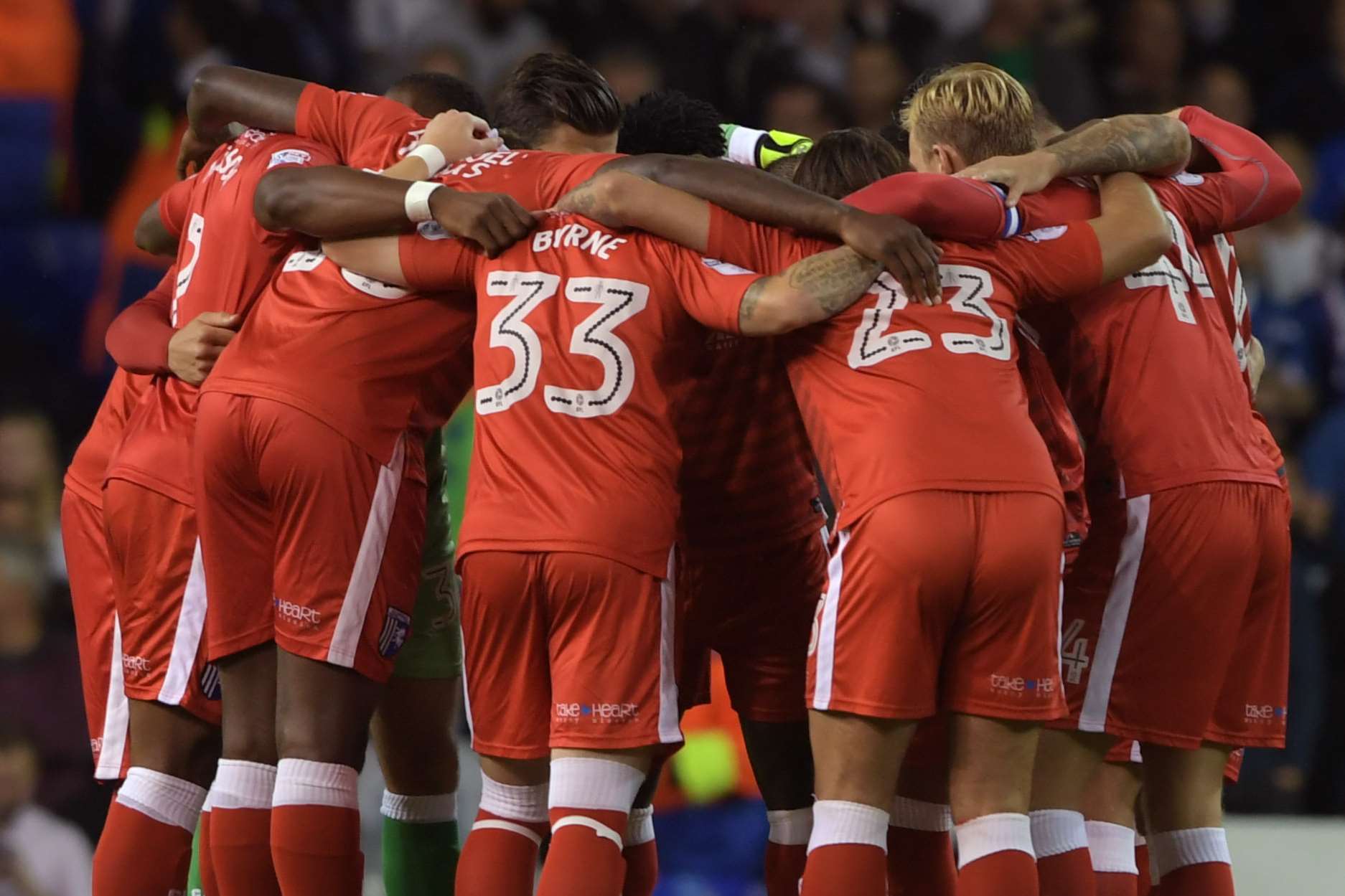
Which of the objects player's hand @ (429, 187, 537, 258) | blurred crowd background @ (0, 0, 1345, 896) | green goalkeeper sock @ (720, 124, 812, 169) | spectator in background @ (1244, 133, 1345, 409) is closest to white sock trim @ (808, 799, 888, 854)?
player's hand @ (429, 187, 537, 258)

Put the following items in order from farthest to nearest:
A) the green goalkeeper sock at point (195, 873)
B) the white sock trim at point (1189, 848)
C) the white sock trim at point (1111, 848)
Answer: the green goalkeeper sock at point (195, 873), the white sock trim at point (1111, 848), the white sock trim at point (1189, 848)

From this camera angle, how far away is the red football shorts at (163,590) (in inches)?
169

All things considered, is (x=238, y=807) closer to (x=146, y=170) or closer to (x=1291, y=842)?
(x=1291, y=842)

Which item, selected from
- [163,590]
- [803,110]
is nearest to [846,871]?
[163,590]

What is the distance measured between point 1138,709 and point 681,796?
2.93 meters

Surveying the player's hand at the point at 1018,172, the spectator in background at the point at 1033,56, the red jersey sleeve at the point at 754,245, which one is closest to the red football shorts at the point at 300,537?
the red jersey sleeve at the point at 754,245

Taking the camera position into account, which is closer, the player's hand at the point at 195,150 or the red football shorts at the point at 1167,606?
the red football shorts at the point at 1167,606

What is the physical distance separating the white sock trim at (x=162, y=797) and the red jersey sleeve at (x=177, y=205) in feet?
4.84

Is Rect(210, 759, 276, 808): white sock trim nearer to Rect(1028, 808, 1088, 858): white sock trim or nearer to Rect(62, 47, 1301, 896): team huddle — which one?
Rect(62, 47, 1301, 896): team huddle

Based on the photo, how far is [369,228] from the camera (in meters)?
4.08

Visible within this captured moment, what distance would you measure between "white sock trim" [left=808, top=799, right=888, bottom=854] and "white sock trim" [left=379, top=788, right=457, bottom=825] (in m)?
1.38

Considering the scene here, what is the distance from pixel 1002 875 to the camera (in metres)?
3.59

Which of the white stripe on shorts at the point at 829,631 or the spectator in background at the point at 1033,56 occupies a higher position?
the spectator in background at the point at 1033,56

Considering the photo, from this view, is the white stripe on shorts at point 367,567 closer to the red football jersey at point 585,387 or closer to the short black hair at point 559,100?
the red football jersey at point 585,387
